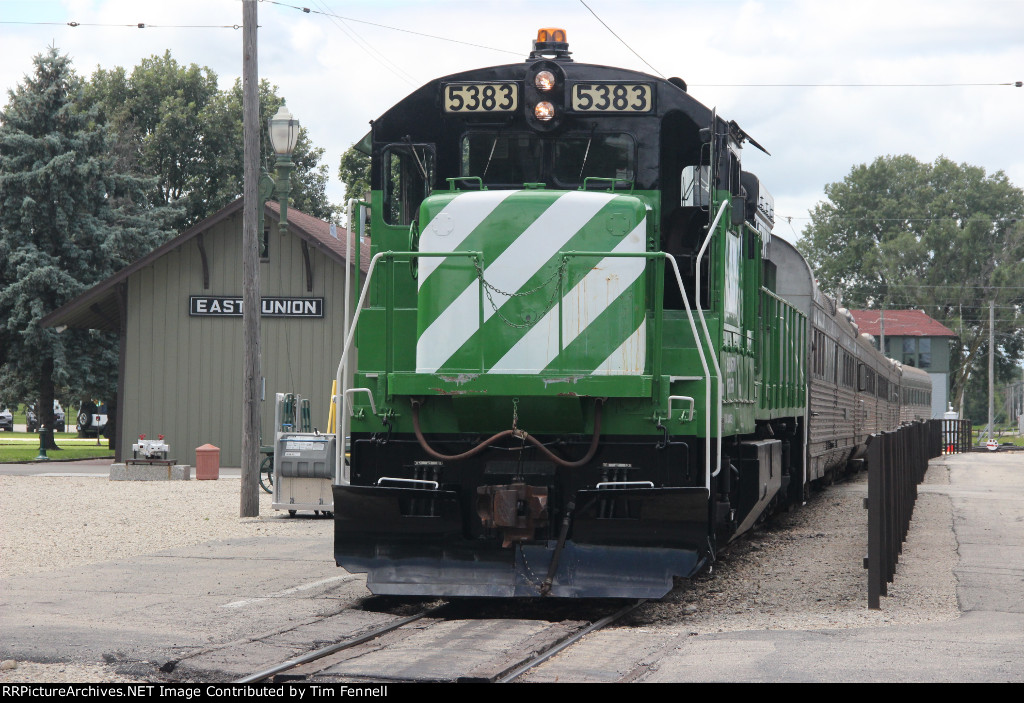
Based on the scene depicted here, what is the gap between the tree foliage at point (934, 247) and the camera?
8225 centimetres

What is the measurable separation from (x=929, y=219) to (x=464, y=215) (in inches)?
3225

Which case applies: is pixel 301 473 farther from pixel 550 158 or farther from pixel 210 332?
pixel 210 332

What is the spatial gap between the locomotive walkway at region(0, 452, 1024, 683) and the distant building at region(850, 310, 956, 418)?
72869mm

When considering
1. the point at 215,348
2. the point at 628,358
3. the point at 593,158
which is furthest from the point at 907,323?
the point at 628,358

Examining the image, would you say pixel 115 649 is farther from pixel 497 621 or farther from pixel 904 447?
pixel 904 447

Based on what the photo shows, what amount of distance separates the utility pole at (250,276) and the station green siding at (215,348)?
10601 mm

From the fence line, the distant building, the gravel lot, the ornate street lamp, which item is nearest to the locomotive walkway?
the gravel lot

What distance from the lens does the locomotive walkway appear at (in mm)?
6473

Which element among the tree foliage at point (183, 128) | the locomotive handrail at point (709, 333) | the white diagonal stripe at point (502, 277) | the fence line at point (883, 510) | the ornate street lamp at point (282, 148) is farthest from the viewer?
the tree foliage at point (183, 128)

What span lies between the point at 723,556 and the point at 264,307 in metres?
17.2

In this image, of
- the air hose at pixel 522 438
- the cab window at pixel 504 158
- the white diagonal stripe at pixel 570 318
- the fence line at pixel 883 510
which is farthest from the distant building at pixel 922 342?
the air hose at pixel 522 438

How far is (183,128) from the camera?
56.4 m

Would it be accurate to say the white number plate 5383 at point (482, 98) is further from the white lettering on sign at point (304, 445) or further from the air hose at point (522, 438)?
the white lettering on sign at point (304, 445)

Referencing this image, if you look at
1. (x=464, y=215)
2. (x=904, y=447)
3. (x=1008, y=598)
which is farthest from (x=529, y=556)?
(x=904, y=447)
